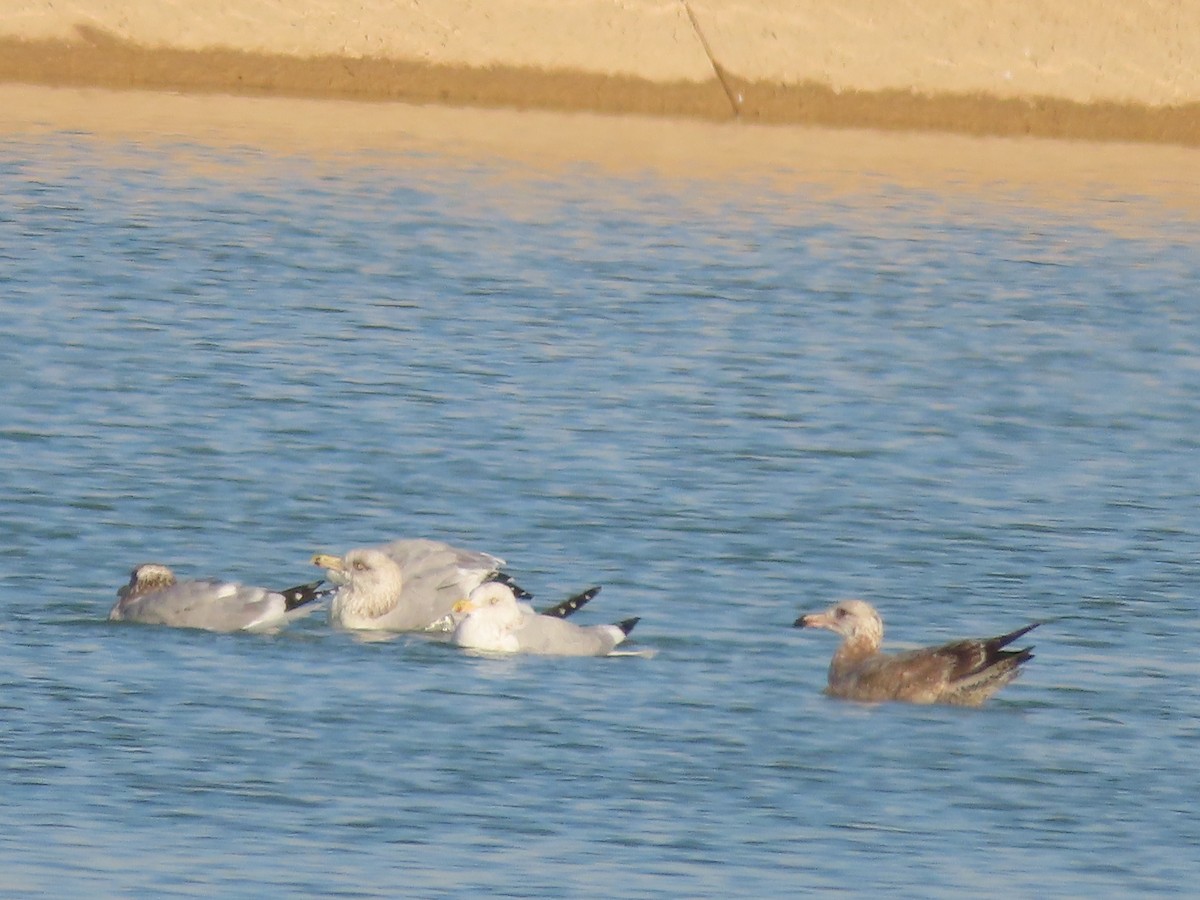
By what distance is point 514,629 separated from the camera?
12133 mm

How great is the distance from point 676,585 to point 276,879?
15.5 feet

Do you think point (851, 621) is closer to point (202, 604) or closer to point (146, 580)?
point (202, 604)

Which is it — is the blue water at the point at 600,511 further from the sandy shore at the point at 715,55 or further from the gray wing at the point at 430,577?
the sandy shore at the point at 715,55

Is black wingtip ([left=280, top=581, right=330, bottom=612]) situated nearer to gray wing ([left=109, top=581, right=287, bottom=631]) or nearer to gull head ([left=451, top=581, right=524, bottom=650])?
gray wing ([left=109, top=581, right=287, bottom=631])

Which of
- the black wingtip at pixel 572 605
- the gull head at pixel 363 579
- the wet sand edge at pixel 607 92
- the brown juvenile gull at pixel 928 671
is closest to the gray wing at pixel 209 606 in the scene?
the gull head at pixel 363 579

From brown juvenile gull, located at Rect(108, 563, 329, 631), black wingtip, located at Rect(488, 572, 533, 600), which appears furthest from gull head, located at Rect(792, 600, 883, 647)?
brown juvenile gull, located at Rect(108, 563, 329, 631)

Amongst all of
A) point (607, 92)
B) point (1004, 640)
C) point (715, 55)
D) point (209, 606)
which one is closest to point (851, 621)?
point (1004, 640)

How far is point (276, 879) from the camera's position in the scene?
346 inches

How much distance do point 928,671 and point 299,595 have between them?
2691mm

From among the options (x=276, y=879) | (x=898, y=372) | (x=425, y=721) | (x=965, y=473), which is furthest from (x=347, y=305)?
(x=276, y=879)

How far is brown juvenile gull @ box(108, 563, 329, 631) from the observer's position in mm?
12047

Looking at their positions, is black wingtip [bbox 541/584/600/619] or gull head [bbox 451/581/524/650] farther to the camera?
black wingtip [bbox 541/584/600/619]

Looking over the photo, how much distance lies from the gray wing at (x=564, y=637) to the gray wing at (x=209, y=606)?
3.38 feet

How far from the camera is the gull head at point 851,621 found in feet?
39.1
